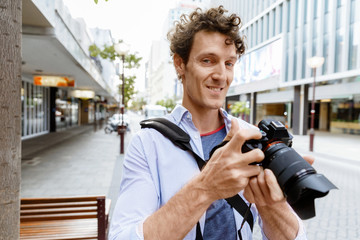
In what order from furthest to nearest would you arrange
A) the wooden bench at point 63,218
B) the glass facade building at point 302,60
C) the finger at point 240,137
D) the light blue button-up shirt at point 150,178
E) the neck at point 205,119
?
the glass facade building at point 302,60, the wooden bench at point 63,218, the neck at point 205,119, the light blue button-up shirt at point 150,178, the finger at point 240,137

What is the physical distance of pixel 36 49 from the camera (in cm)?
795

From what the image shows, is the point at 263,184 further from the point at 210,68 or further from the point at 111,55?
the point at 111,55

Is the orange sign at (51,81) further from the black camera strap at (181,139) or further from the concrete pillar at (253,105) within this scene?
the concrete pillar at (253,105)

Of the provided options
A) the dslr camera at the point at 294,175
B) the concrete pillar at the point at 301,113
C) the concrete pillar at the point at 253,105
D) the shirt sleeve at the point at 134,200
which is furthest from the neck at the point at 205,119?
the concrete pillar at the point at 253,105

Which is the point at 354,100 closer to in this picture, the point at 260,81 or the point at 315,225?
the point at 260,81

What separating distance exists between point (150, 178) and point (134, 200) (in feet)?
0.43

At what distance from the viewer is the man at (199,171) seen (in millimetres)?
895

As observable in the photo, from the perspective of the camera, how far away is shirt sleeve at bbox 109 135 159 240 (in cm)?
103

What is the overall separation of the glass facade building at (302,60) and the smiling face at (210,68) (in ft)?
50.1

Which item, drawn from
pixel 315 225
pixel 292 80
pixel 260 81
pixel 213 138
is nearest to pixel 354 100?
pixel 292 80

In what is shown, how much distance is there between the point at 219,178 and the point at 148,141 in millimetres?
476

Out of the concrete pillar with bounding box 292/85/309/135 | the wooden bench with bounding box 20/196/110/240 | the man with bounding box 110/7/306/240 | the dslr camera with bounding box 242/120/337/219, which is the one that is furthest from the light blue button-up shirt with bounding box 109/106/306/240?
the concrete pillar with bounding box 292/85/309/135

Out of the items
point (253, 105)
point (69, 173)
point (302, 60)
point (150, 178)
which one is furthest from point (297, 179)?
point (253, 105)

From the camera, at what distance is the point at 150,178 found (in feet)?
3.87
